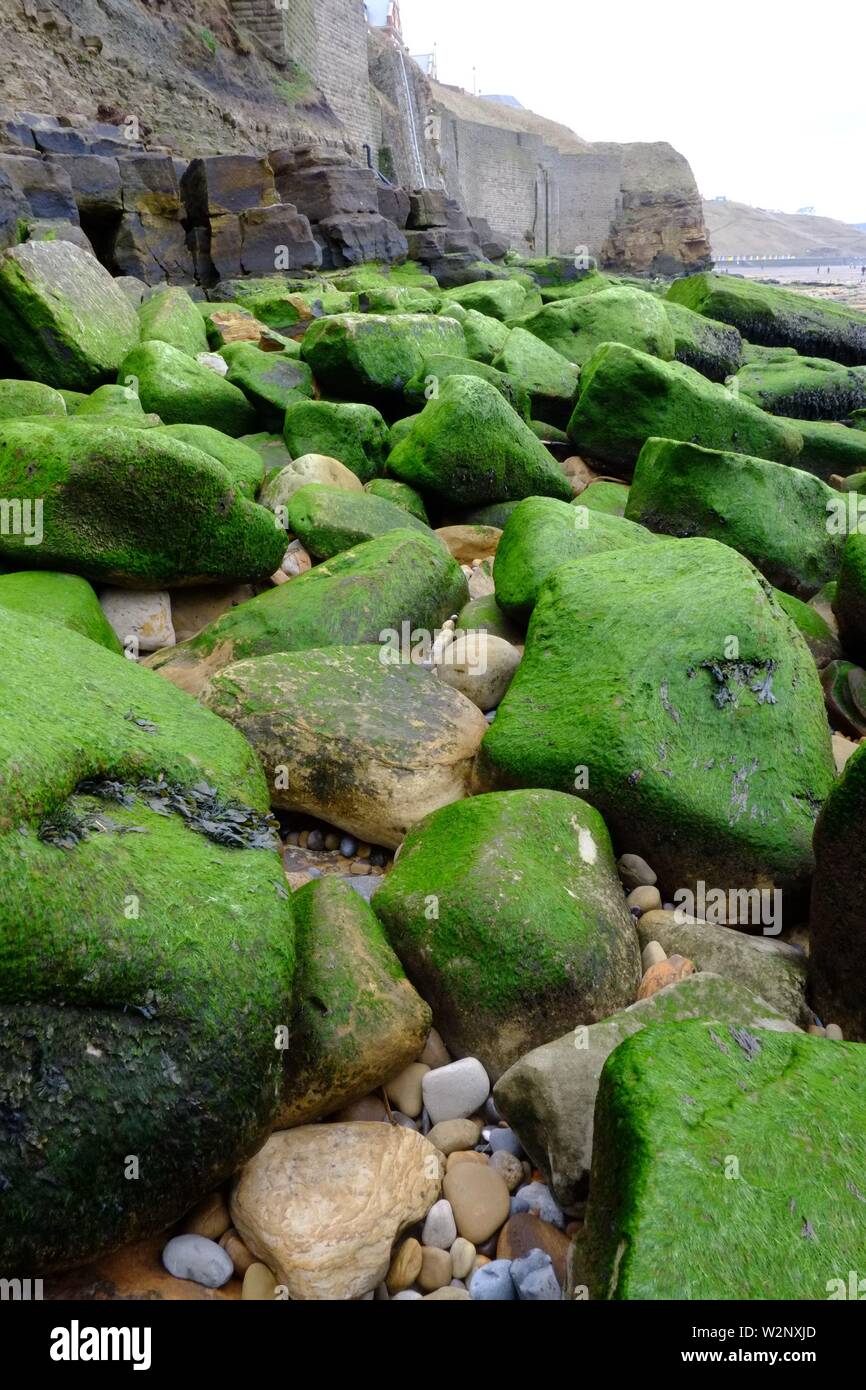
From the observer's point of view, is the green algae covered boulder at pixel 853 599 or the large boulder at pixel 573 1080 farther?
the green algae covered boulder at pixel 853 599

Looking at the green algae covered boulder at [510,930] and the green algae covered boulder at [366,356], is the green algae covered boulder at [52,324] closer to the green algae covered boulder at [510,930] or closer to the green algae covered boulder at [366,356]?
the green algae covered boulder at [366,356]

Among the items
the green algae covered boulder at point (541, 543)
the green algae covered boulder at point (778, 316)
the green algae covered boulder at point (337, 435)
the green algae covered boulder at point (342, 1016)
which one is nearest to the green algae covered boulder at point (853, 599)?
the green algae covered boulder at point (541, 543)

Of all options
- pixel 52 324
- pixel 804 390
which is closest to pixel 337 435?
pixel 52 324

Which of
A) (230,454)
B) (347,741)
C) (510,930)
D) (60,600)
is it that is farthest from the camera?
(230,454)

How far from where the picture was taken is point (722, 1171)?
70.2 inches

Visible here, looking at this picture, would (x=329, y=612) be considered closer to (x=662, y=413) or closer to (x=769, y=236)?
(x=662, y=413)

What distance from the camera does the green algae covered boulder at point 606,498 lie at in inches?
263

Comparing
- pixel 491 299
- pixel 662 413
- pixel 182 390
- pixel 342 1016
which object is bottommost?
pixel 342 1016

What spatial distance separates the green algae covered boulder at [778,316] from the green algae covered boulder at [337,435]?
879 centimetres

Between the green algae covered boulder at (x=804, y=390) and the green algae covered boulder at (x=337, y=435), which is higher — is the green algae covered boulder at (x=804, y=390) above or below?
above

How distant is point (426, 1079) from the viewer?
2590mm

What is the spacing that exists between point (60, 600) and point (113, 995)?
254cm
